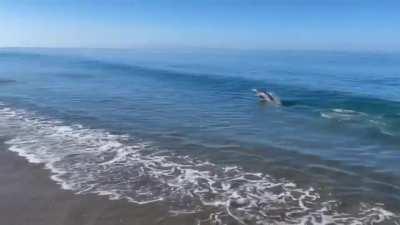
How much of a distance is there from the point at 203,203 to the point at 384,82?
38118mm

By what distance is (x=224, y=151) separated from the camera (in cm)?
1694

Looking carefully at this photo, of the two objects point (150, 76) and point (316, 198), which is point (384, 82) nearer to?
point (150, 76)

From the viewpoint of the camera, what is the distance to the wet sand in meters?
10.4

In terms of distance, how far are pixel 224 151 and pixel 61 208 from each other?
7.42 meters

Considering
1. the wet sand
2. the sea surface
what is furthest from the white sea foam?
the wet sand

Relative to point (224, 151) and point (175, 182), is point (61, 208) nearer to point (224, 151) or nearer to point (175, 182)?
point (175, 182)

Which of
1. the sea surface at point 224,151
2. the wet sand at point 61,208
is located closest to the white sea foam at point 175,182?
the sea surface at point 224,151

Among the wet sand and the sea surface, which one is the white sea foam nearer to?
the sea surface

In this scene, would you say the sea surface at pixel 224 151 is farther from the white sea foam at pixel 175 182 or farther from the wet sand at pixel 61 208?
the wet sand at pixel 61 208

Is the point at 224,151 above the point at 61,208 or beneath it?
above

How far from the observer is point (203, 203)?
38.0 ft

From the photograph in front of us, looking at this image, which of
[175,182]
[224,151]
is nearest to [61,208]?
[175,182]

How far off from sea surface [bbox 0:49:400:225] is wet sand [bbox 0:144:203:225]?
0.41 meters

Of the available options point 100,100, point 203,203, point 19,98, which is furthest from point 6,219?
point 19,98
